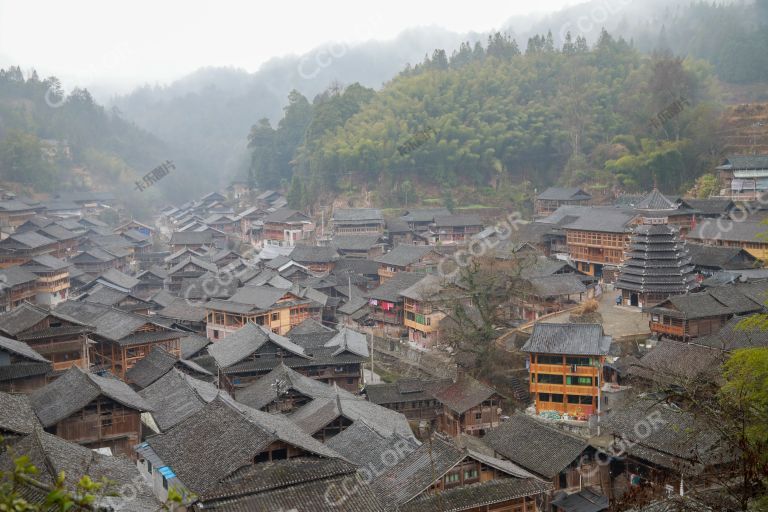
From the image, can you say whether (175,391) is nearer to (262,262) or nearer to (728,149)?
(262,262)

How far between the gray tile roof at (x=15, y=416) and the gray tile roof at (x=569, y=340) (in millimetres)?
17928

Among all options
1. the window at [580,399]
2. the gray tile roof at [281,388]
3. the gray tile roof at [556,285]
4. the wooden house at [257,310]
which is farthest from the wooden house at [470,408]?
the wooden house at [257,310]

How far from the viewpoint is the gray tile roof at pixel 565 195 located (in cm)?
5850

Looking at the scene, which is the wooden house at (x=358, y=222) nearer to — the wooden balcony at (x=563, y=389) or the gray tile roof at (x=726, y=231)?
the gray tile roof at (x=726, y=231)

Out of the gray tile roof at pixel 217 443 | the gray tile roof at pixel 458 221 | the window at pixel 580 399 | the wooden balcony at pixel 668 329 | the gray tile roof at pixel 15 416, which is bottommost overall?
the window at pixel 580 399

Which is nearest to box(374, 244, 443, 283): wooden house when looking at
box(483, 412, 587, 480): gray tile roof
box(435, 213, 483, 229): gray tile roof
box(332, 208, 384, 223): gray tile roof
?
box(435, 213, 483, 229): gray tile roof

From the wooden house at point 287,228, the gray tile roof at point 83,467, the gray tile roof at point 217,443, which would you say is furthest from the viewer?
the wooden house at point 287,228

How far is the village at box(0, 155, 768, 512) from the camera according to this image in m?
17.2

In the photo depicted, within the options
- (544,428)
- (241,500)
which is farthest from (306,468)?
(544,428)

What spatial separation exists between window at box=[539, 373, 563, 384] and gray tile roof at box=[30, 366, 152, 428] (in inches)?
597

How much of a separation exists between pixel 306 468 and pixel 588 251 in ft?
112

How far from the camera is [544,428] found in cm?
2366

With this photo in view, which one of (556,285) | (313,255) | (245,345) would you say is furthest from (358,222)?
(245,345)

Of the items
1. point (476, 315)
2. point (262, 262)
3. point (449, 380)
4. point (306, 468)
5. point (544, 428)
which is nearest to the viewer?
point (306, 468)
